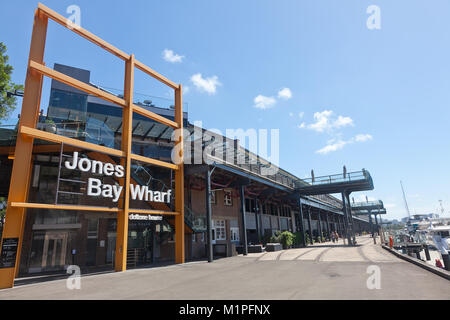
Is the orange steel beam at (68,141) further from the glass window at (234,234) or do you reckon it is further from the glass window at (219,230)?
the glass window at (234,234)

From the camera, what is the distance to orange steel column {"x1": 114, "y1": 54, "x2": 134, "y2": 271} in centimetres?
1518

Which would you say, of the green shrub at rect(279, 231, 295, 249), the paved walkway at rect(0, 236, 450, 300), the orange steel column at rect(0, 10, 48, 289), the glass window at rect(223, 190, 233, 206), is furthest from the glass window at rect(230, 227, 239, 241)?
the orange steel column at rect(0, 10, 48, 289)

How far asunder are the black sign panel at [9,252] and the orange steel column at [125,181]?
4885 mm

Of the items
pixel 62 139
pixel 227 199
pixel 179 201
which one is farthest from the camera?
pixel 227 199

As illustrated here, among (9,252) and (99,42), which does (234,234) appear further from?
(99,42)

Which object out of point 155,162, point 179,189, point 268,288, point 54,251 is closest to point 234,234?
point 179,189

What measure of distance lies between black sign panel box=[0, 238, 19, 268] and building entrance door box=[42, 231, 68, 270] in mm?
6243

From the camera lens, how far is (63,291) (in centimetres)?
979

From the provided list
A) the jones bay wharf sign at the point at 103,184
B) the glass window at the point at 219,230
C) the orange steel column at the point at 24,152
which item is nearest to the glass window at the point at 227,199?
the glass window at the point at 219,230

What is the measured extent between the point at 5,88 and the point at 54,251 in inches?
467

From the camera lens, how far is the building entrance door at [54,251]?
16834 mm

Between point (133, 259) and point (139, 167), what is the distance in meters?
6.77

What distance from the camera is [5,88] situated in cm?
1866
